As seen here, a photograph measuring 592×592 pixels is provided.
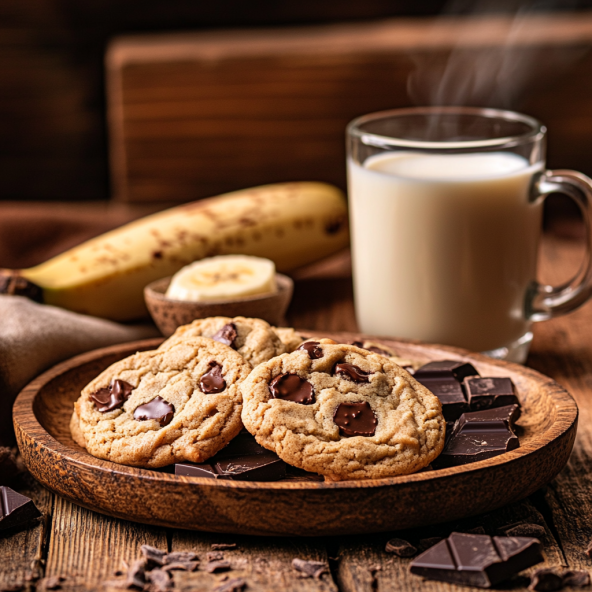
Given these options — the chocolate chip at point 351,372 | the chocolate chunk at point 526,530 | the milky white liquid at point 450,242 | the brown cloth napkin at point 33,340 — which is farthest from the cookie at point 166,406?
the milky white liquid at point 450,242

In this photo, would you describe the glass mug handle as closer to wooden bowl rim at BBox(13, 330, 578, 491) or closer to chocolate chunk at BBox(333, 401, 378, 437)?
wooden bowl rim at BBox(13, 330, 578, 491)

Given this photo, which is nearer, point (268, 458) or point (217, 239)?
point (268, 458)

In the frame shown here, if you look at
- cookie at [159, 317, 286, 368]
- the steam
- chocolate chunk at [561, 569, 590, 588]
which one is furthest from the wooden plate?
the steam

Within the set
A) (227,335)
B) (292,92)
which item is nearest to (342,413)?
(227,335)

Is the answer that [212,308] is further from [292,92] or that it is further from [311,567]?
[292,92]

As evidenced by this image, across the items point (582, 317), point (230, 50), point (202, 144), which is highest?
point (230, 50)

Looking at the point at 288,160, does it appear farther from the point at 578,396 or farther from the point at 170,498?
the point at 170,498

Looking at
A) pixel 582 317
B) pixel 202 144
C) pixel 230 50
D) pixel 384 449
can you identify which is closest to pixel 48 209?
pixel 202 144
